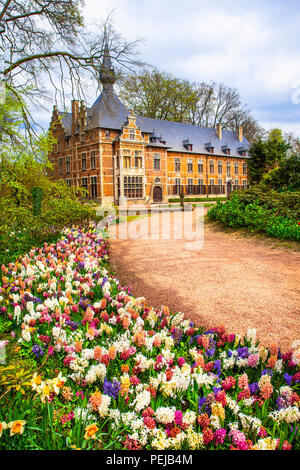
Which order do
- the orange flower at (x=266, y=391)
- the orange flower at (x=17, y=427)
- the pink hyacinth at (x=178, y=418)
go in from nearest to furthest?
the orange flower at (x=17, y=427) → the pink hyacinth at (x=178, y=418) → the orange flower at (x=266, y=391)

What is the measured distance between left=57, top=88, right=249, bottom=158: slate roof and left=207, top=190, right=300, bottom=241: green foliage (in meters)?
20.0

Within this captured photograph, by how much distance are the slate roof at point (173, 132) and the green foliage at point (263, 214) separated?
20018 millimetres

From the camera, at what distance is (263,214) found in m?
9.53

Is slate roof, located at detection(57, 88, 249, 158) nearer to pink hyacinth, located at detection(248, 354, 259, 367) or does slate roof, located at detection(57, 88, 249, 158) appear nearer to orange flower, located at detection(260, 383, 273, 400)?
pink hyacinth, located at detection(248, 354, 259, 367)

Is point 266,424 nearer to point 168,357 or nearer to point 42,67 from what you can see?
point 168,357

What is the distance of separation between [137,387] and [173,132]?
3819 cm

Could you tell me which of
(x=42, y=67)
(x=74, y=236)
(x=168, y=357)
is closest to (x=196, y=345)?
(x=168, y=357)

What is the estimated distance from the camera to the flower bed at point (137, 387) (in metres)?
1.74

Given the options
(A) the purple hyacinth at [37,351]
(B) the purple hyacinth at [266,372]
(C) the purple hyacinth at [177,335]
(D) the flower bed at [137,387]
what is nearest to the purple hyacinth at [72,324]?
(D) the flower bed at [137,387]

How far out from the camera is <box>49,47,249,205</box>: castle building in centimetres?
3019

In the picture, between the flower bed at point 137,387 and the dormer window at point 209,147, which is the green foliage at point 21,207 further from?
the dormer window at point 209,147

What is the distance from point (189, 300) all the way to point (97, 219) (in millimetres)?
7260

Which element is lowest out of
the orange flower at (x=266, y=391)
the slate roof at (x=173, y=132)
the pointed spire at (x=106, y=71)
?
the orange flower at (x=266, y=391)

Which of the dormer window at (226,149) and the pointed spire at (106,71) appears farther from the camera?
the dormer window at (226,149)
